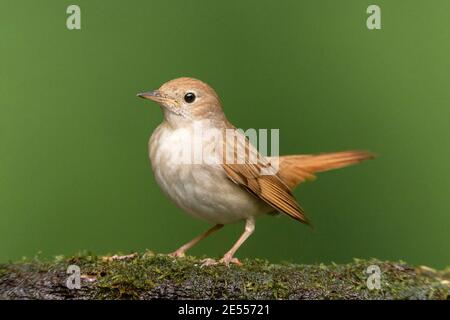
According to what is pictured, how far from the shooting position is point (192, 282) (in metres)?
3.48

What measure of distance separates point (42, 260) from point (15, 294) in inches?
14.0

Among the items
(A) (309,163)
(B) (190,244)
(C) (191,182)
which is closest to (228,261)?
(C) (191,182)

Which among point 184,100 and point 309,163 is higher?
point 184,100

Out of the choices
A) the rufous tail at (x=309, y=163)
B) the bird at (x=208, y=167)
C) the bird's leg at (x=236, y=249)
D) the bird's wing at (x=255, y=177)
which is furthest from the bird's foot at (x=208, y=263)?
the rufous tail at (x=309, y=163)

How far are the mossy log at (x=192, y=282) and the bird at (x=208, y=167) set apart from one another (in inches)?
29.1

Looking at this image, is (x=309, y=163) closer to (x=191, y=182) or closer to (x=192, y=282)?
(x=191, y=182)

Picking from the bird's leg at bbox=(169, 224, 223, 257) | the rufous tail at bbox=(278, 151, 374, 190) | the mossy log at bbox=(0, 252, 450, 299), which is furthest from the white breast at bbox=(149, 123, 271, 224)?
the mossy log at bbox=(0, 252, 450, 299)

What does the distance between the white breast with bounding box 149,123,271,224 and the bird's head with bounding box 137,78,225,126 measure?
0.10 m

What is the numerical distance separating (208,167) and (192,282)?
114 cm

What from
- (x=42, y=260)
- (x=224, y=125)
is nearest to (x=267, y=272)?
(x=42, y=260)

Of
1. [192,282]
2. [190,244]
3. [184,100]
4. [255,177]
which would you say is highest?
[184,100]

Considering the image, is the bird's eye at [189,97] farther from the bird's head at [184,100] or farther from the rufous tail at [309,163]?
the rufous tail at [309,163]

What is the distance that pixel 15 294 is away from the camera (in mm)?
3369
